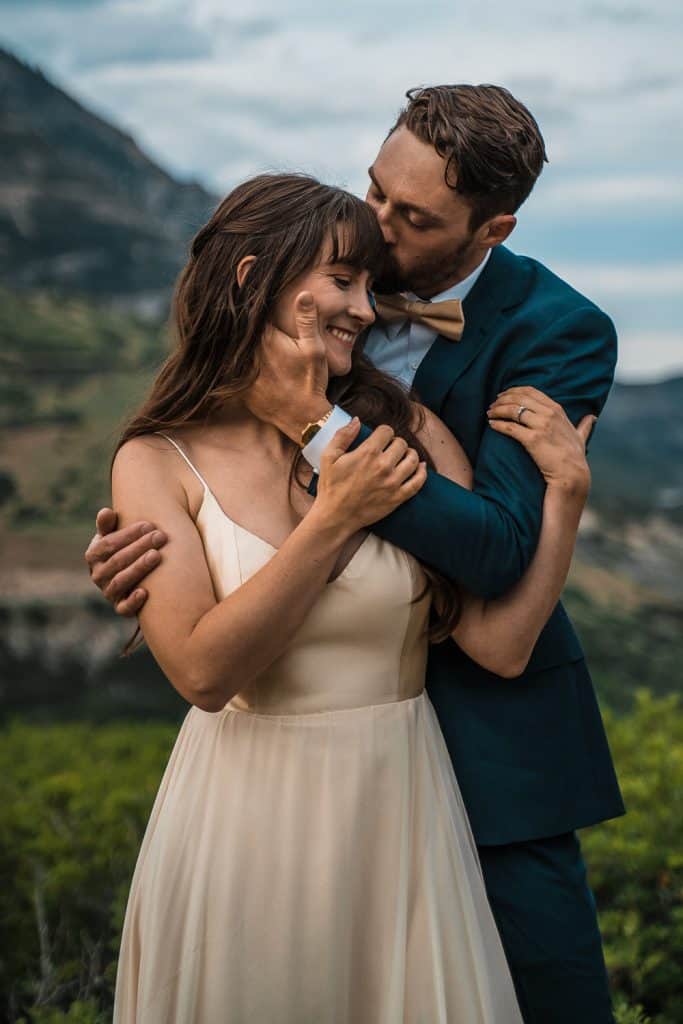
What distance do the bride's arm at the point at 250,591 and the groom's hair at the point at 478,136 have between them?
2.17 feet

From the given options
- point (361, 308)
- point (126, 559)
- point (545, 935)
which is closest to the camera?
point (126, 559)

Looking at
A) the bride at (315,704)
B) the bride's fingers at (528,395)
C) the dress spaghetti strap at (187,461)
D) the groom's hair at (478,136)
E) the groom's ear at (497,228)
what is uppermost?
the groom's hair at (478,136)

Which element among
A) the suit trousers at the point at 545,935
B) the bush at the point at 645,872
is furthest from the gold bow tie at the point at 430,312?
the bush at the point at 645,872

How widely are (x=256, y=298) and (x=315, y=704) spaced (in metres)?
0.79

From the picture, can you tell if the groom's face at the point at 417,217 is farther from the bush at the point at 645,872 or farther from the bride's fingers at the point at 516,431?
the bush at the point at 645,872

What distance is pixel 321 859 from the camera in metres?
2.30

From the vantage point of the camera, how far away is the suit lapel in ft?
8.43

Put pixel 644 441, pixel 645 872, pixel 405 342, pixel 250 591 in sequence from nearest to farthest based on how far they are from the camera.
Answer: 1. pixel 250 591
2. pixel 405 342
3. pixel 645 872
4. pixel 644 441

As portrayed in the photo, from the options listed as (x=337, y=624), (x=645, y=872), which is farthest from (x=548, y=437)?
(x=645, y=872)

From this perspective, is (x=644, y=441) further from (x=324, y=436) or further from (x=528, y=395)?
(x=324, y=436)

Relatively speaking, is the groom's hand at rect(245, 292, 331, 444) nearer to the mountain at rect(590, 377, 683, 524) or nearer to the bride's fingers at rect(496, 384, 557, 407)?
the bride's fingers at rect(496, 384, 557, 407)

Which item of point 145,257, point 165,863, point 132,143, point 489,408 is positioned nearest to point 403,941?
point 165,863

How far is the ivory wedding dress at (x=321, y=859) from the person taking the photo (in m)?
2.30

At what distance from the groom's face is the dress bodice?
653mm
